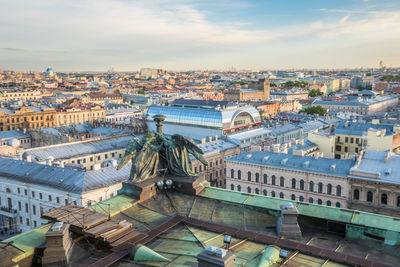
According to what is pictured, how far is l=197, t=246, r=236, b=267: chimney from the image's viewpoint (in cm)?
1334

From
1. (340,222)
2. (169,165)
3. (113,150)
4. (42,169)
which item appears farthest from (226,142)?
(340,222)

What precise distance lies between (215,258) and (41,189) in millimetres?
37070

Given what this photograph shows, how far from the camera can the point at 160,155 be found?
81.4 feet

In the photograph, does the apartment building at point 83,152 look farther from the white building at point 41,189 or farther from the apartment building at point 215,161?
the apartment building at point 215,161

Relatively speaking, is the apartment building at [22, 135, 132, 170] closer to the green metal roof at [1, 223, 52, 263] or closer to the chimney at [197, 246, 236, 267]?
the green metal roof at [1, 223, 52, 263]

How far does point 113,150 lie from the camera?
69.4 m

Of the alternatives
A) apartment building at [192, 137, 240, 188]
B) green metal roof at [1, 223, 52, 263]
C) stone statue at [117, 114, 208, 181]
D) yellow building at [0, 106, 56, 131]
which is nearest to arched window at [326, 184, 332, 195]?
apartment building at [192, 137, 240, 188]

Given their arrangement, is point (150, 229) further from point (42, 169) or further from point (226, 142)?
point (226, 142)

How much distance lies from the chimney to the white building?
30.5 metres

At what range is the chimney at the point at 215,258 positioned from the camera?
13.3 metres

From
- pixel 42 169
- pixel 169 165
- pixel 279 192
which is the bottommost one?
pixel 279 192

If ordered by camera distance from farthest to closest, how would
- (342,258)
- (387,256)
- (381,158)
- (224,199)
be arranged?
(381,158) < (224,199) < (387,256) < (342,258)

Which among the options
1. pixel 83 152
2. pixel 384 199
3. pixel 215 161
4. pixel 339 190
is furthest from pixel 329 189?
pixel 83 152

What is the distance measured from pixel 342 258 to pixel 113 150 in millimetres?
57972
